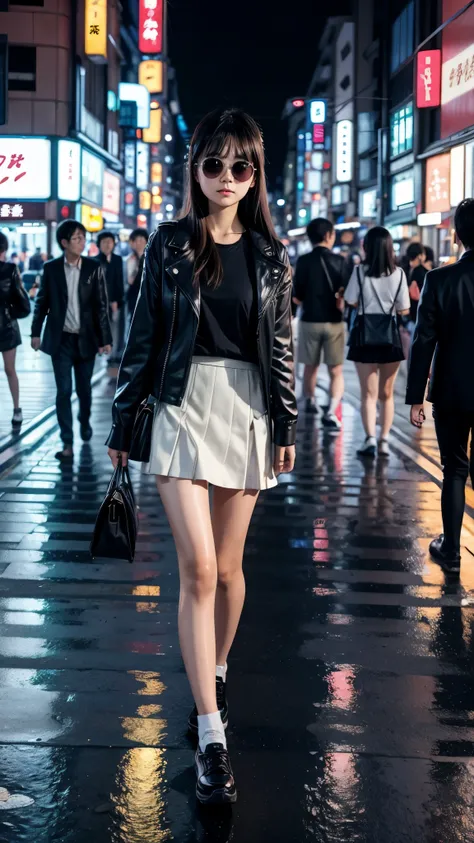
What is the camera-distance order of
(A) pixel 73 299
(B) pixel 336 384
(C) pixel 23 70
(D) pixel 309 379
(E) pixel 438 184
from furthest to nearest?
(C) pixel 23 70 < (E) pixel 438 184 < (D) pixel 309 379 < (B) pixel 336 384 < (A) pixel 73 299

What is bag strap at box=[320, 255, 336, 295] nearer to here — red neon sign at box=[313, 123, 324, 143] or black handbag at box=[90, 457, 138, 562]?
black handbag at box=[90, 457, 138, 562]

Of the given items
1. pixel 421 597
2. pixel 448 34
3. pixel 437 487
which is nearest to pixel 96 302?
pixel 437 487

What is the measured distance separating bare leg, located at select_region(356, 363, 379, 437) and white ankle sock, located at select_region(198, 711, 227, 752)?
6.94 metres

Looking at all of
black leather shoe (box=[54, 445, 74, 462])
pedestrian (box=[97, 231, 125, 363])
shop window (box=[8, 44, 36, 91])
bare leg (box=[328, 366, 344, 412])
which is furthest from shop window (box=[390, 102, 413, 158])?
black leather shoe (box=[54, 445, 74, 462])

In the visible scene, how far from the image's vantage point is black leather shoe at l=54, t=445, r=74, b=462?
9.77 meters

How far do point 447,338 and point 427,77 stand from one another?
2605 cm

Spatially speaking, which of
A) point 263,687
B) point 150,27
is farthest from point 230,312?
point 150,27

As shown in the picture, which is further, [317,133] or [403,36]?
[317,133]

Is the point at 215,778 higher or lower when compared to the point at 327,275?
lower

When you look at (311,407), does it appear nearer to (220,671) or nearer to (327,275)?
(327,275)

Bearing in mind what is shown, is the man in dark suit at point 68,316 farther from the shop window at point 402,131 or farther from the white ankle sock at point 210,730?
the shop window at point 402,131

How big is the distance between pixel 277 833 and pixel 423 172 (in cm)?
3372

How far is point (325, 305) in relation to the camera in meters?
12.0

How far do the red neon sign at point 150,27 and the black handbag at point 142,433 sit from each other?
1659 inches
